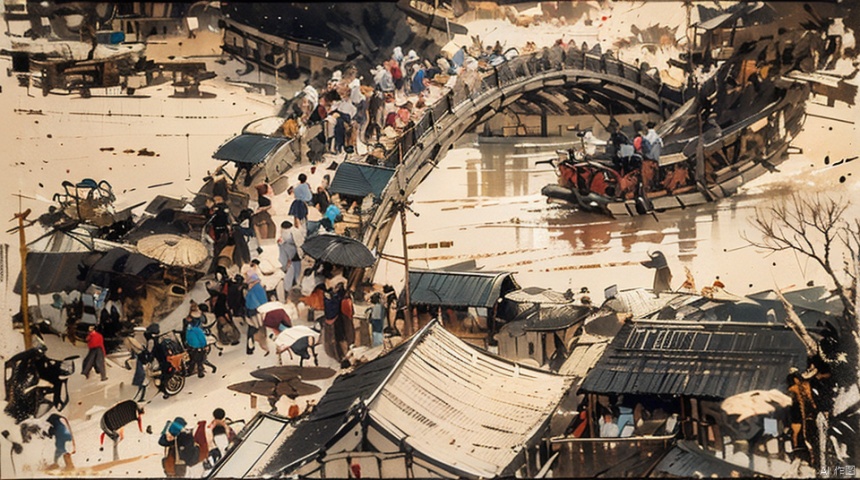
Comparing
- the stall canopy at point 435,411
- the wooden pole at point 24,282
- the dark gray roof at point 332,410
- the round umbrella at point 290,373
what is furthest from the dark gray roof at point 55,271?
the dark gray roof at point 332,410

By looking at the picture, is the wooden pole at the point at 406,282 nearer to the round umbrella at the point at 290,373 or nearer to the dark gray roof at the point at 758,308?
the round umbrella at the point at 290,373

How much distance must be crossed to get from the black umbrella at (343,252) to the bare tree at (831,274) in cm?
352

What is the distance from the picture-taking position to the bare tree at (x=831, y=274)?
1095 centimetres

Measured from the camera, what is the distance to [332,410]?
35.4ft

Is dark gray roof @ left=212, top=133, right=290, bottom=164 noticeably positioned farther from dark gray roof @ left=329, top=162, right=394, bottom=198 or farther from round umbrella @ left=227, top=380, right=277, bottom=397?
round umbrella @ left=227, top=380, right=277, bottom=397

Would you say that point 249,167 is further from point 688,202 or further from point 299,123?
point 688,202

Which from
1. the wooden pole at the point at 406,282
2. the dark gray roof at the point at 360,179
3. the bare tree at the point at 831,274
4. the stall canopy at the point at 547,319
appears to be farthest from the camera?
the dark gray roof at the point at 360,179

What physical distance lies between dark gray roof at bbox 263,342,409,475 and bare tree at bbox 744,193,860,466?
3.52m

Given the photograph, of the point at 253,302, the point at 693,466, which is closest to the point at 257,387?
the point at 253,302

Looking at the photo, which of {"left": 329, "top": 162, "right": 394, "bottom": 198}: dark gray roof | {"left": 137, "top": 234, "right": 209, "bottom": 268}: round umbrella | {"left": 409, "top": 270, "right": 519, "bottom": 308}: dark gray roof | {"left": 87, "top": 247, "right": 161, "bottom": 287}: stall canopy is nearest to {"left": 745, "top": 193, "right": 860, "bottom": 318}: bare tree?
{"left": 409, "top": 270, "right": 519, "bottom": 308}: dark gray roof

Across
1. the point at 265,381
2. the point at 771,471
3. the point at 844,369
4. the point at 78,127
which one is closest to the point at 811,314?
the point at 844,369

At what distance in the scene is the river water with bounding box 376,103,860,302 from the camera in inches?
450

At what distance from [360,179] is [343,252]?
760 mm

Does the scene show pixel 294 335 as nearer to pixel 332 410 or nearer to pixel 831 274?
pixel 332 410
